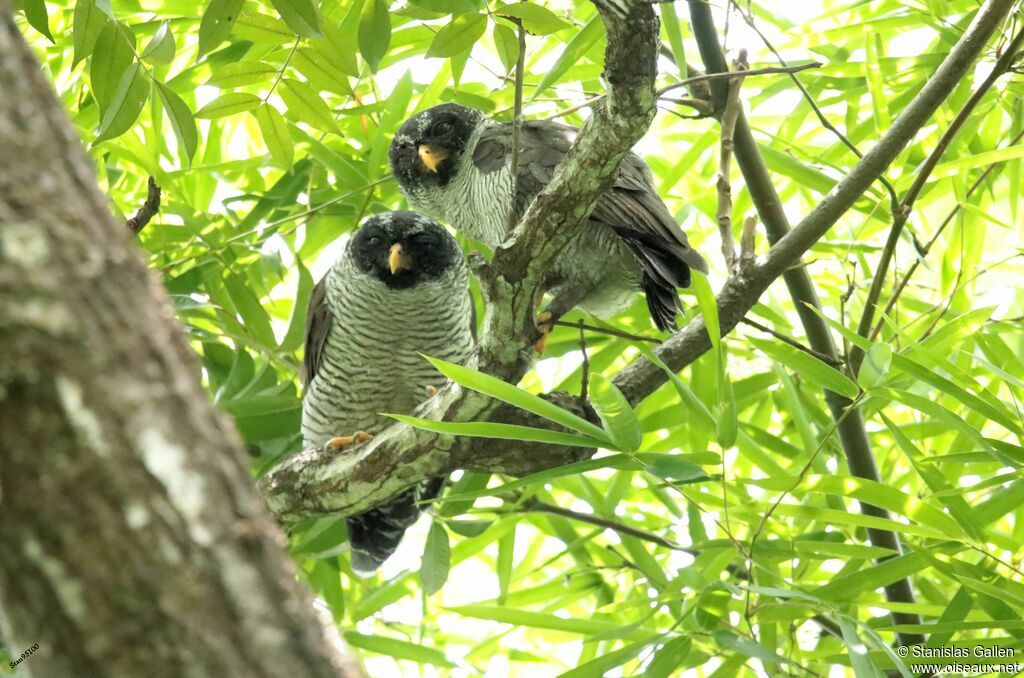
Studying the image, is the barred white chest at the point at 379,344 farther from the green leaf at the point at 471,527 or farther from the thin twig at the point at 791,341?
the thin twig at the point at 791,341

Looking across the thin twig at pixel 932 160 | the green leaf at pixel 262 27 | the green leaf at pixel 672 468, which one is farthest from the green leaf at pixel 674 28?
the green leaf at pixel 672 468

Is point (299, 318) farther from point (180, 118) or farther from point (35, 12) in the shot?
point (35, 12)

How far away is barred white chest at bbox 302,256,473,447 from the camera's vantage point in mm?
3789

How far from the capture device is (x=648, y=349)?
2.71 m

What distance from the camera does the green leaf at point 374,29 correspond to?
7.66 ft

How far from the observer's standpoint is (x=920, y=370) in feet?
7.63

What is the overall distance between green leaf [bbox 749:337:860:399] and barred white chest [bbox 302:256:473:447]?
161 centimetres

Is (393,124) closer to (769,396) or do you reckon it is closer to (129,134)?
(129,134)

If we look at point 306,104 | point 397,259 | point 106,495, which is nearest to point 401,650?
point 397,259

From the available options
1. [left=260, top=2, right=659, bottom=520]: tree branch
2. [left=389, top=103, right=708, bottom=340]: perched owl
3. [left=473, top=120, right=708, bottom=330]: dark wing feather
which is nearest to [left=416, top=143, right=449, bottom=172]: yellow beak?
[left=389, top=103, right=708, bottom=340]: perched owl

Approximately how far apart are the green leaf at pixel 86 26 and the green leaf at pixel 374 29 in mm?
560

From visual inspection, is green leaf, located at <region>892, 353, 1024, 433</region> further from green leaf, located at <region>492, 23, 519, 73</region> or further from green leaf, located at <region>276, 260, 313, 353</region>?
green leaf, located at <region>276, 260, 313, 353</region>

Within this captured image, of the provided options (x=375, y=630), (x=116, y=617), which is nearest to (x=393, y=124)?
(x=375, y=630)

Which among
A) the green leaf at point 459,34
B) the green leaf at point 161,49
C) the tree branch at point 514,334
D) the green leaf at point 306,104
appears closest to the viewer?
the tree branch at point 514,334
